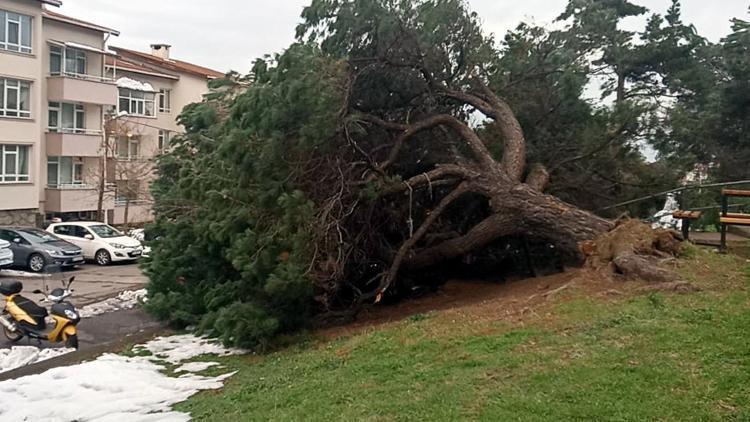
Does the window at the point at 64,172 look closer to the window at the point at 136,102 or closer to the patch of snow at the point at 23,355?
the window at the point at 136,102

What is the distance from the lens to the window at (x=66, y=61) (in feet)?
111

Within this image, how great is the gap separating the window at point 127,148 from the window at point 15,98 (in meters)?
5.60

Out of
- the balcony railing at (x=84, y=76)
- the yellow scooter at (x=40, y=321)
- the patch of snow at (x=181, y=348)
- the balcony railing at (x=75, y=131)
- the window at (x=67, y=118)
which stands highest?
the balcony railing at (x=84, y=76)

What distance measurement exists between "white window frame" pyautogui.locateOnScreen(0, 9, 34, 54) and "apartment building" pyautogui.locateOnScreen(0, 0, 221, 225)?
4 centimetres

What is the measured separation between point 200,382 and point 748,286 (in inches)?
281

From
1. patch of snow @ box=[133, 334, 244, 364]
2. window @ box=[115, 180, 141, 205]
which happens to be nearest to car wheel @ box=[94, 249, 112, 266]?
window @ box=[115, 180, 141, 205]

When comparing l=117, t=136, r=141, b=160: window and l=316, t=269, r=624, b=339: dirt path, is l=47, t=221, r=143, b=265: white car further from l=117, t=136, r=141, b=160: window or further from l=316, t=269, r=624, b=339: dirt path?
l=316, t=269, r=624, b=339: dirt path

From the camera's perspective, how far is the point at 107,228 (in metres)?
29.0

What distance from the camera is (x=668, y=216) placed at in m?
15.7

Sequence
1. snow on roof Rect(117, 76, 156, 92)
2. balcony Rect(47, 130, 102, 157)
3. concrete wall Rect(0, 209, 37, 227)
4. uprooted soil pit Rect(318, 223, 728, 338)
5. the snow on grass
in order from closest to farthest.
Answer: the snow on grass → uprooted soil pit Rect(318, 223, 728, 338) → concrete wall Rect(0, 209, 37, 227) → balcony Rect(47, 130, 102, 157) → snow on roof Rect(117, 76, 156, 92)

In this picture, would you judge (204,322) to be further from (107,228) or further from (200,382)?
(107,228)

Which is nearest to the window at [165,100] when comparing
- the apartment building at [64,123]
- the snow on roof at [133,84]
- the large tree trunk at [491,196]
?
the snow on roof at [133,84]

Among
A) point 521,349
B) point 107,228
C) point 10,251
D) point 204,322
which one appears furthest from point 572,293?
point 107,228

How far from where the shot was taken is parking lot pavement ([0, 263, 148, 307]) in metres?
19.9
